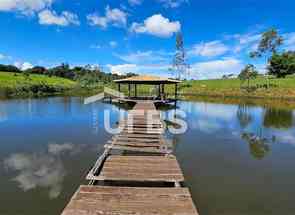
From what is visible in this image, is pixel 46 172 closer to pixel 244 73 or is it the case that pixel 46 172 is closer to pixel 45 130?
pixel 45 130

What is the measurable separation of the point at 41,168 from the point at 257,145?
7.49m

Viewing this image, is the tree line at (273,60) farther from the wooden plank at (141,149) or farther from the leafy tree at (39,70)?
the leafy tree at (39,70)

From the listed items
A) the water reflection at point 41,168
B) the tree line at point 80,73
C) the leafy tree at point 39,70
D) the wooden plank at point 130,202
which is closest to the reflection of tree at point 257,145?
the wooden plank at point 130,202

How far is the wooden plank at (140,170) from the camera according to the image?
411 centimetres

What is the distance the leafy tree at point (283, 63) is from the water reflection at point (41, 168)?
5013 centimetres

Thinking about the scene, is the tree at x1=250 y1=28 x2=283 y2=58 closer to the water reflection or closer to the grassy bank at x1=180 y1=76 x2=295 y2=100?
the grassy bank at x1=180 y1=76 x2=295 y2=100

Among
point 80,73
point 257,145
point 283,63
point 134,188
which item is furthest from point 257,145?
point 80,73

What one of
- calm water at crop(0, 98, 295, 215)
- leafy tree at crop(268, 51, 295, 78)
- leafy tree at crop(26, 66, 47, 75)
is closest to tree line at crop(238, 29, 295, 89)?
leafy tree at crop(268, 51, 295, 78)

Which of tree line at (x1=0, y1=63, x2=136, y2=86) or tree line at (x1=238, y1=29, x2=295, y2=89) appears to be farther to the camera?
tree line at (x1=0, y1=63, x2=136, y2=86)

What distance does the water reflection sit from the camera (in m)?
4.69

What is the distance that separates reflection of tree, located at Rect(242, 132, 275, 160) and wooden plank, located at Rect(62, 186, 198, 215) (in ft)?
15.6

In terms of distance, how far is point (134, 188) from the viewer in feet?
11.7

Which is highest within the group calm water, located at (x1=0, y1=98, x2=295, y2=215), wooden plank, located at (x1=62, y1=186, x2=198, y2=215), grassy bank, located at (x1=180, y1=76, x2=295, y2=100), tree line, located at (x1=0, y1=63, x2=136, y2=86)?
tree line, located at (x1=0, y1=63, x2=136, y2=86)

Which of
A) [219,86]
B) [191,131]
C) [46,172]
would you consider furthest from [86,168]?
[219,86]
